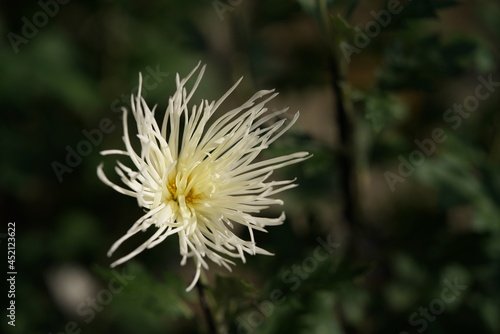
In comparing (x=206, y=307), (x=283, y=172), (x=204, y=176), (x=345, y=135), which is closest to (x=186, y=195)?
(x=204, y=176)

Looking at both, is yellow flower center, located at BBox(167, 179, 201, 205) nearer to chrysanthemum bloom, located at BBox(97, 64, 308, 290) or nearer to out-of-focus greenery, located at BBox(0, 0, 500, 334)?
chrysanthemum bloom, located at BBox(97, 64, 308, 290)

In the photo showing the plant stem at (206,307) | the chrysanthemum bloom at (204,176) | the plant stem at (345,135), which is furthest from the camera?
the plant stem at (345,135)

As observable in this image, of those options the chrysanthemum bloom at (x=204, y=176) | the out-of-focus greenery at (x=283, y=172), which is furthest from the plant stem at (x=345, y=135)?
the chrysanthemum bloom at (x=204, y=176)

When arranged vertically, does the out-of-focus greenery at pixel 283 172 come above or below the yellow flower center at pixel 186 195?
below

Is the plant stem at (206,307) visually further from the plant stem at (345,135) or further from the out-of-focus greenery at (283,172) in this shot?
the plant stem at (345,135)

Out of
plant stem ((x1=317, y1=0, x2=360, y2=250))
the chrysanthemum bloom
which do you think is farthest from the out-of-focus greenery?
the chrysanthemum bloom
